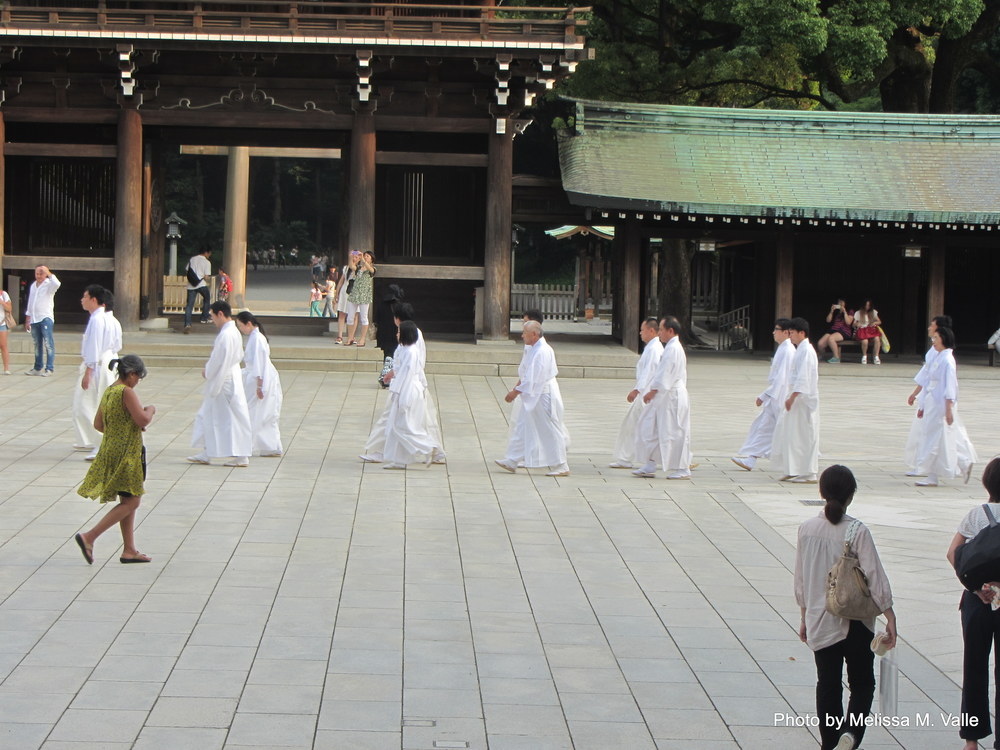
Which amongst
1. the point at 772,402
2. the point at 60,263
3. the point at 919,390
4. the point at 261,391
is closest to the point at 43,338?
the point at 60,263

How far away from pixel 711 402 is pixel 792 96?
562 inches

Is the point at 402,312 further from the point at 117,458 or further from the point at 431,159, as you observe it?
the point at 431,159

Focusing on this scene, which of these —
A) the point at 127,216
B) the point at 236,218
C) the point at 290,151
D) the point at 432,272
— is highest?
the point at 290,151

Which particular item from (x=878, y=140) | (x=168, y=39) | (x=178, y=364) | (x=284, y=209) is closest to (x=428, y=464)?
(x=178, y=364)

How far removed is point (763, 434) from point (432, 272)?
32.2 ft

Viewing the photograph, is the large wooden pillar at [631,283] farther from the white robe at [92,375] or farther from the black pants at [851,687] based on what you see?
the black pants at [851,687]

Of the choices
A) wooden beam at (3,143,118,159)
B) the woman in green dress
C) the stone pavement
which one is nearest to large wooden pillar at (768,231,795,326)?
the stone pavement

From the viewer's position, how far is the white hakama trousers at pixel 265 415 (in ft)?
39.9

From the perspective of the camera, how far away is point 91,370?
1169 centimetres

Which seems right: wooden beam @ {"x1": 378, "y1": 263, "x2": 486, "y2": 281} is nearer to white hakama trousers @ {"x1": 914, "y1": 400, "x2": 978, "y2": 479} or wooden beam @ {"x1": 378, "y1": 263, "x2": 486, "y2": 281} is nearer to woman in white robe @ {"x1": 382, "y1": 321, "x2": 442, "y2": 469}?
woman in white robe @ {"x1": 382, "y1": 321, "x2": 442, "y2": 469}

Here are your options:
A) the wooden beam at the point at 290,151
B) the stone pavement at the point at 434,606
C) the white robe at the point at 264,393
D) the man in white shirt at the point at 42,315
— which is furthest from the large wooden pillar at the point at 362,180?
the white robe at the point at 264,393

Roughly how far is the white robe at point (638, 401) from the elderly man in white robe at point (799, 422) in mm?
1314

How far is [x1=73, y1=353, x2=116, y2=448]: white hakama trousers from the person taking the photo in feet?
38.5

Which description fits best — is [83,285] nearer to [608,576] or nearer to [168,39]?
[168,39]
